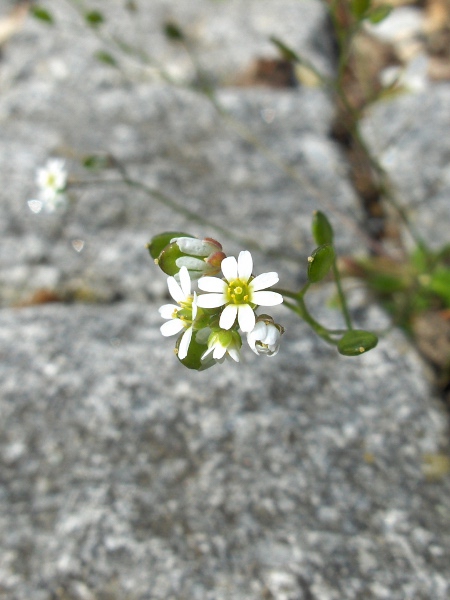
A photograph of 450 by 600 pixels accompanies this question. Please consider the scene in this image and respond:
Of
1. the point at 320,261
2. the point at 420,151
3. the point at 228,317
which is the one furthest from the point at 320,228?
the point at 420,151

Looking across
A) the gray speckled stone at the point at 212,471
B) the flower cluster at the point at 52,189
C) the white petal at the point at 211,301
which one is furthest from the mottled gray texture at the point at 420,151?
the white petal at the point at 211,301

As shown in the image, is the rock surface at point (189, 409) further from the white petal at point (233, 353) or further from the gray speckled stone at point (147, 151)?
the white petal at point (233, 353)

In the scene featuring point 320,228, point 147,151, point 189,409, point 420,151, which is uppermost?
point 147,151

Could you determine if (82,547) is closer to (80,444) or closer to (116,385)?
(80,444)

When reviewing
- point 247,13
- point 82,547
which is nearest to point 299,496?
point 82,547

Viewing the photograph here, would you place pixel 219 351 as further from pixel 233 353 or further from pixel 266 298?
pixel 266 298

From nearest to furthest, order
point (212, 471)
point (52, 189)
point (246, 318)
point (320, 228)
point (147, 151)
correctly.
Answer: point (246, 318)
point (320, 228)
point (212, 471)
point (52, 189)
point (147, 151)
